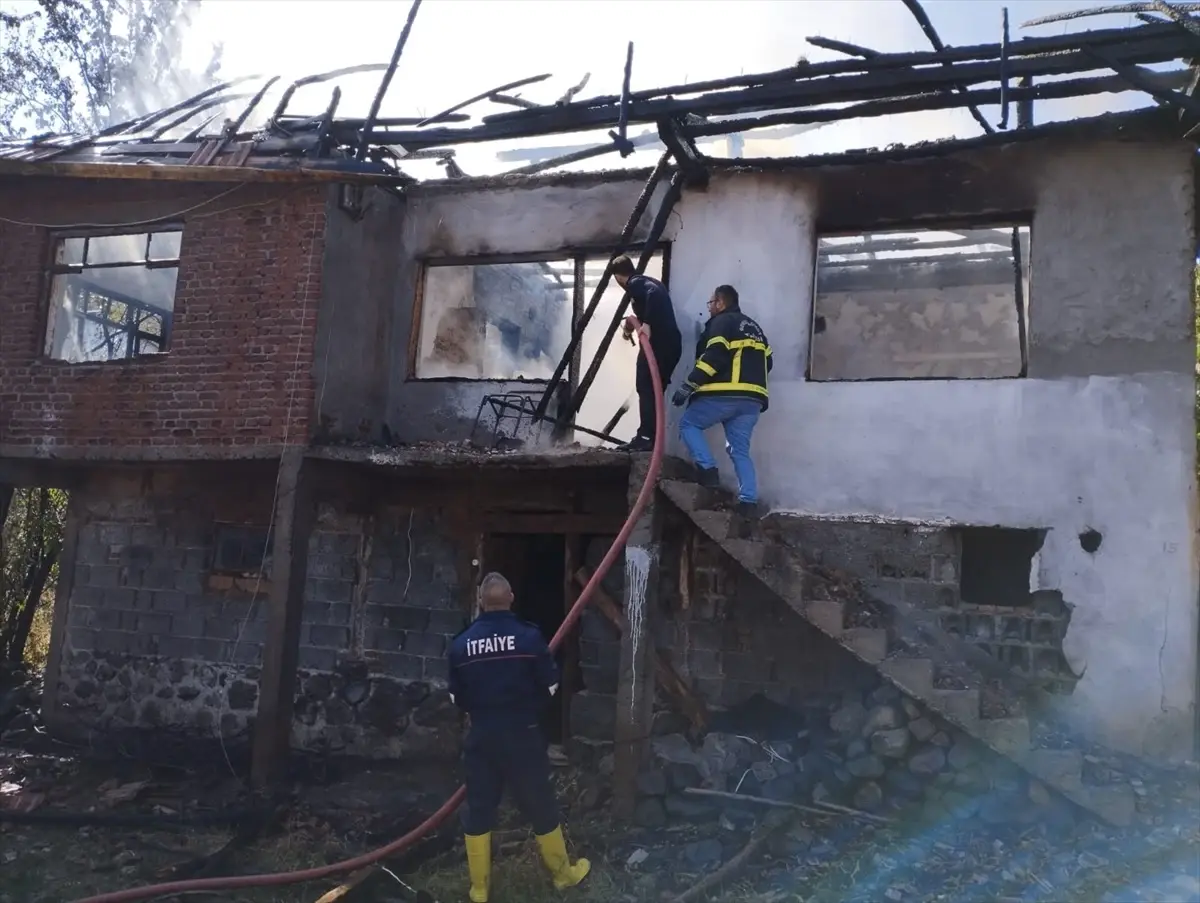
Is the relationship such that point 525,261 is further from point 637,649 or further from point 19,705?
point 19,705

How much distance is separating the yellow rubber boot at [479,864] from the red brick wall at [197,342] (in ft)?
13.1

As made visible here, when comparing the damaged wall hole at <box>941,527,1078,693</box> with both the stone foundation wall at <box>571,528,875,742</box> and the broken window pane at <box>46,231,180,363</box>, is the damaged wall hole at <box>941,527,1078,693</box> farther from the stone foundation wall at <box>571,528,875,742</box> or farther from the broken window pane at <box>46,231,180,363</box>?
the broken window pane at <box>46,231,180,363</box>

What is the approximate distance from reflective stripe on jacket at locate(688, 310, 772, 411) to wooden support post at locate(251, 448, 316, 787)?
353 centimetres

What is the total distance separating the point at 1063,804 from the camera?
623cm

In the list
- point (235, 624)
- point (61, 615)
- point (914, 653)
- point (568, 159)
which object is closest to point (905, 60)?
point (568, 159)

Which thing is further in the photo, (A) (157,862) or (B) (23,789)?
(B) (23,789)

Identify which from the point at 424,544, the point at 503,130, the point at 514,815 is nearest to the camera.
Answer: the point at 514,815

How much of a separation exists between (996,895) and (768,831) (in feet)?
4.84

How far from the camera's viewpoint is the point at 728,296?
7.83 m

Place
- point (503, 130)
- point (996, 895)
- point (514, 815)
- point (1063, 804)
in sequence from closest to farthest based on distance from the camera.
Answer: point (996, 895), point (1063, 804), point (514, 815), point (503, 130)

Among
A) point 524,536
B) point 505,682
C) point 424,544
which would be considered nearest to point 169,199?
point 424,544

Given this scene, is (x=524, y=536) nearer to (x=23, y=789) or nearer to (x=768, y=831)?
(x=768, y=831)

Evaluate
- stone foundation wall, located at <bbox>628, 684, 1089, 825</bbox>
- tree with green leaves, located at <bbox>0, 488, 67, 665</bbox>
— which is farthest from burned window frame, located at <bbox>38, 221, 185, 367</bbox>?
stone foundation wall, located at <bbox>628, 684, 1089, 825</bbox>

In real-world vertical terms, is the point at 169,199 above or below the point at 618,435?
above
